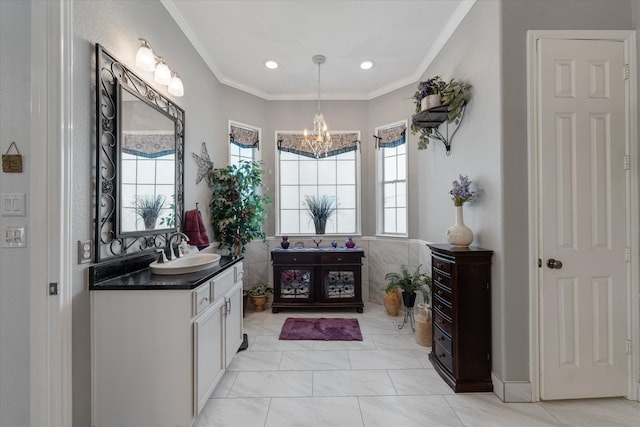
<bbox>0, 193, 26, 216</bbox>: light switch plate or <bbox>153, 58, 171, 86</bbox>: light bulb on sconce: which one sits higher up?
<bbox>153, 58, 171, 86</bbox>: light bulb on sconce

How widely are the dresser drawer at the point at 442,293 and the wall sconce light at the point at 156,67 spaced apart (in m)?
2.72

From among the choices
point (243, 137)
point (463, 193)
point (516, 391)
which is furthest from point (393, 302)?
point (243, 137)

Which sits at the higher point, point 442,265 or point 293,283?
point 442,265

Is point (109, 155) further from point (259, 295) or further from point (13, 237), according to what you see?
point (259, 295)

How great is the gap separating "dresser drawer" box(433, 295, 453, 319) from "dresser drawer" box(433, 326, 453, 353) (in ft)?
0.57

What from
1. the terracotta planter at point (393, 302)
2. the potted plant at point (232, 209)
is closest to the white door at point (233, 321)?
the potted plant at point (232, 209)

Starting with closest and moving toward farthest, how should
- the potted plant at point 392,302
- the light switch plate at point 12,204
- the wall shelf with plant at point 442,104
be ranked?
1. the light switch plate at point 12,204
2. the wall shelf with plant at point 442,104
3. the potted plant at point 392,302

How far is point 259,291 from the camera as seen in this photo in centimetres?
395

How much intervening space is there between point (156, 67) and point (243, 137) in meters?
1.98

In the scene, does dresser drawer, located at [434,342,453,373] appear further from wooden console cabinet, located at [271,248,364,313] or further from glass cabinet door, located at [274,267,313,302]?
glass cabinet door, located at [274,267,313,302]

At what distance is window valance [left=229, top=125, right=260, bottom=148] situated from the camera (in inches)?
156

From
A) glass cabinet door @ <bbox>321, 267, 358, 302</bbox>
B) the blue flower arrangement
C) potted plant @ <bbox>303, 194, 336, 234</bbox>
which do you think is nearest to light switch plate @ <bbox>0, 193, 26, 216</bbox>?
the blue flower arrangement

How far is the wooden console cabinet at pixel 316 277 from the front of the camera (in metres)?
3.88

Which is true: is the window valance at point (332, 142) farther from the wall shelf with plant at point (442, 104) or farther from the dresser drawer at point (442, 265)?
the dresser drawer at point (442, 265)
